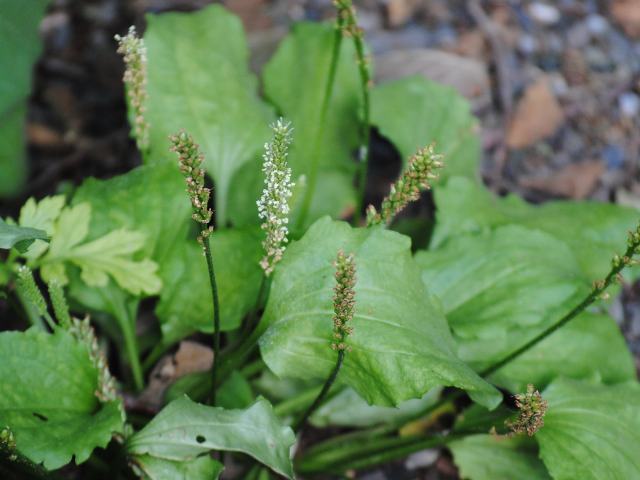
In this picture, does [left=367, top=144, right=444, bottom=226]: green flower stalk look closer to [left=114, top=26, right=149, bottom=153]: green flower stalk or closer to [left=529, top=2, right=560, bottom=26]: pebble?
[left=114, top=26, right=149, bottom=153]: green flower stalk

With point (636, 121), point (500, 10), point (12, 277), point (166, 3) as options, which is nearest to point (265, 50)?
point (166, 3)

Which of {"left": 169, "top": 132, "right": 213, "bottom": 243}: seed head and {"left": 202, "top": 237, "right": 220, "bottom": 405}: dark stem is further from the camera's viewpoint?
{"left": 202, "top": 237, "right": 220, "bottom": 405}: dark stem

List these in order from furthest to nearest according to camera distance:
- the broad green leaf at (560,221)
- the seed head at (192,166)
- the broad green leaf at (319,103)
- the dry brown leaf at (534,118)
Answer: the dry brown leaf at (534,118), the broad green leaf at (319,103), the broad green leaf at (560,221), the seed head at (192,166)

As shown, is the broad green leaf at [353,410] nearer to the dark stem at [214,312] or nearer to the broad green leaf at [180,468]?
the dark stem at [214,312]

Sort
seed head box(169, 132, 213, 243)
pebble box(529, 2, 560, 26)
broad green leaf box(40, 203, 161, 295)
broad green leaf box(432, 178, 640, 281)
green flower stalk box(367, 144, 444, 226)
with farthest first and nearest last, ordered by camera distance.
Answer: pebble box(529, 2, 560, 26) < broad green leaf box(432, 178, 640, 281) < broad green leaf box(40, 203, 161, 295) < green flower stalk box(367, 144, 444, 226) < seed head box(169, 132, 213, 243)

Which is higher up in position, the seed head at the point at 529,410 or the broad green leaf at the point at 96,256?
the seed head at the point at 529,410

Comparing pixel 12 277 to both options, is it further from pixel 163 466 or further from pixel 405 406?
pixel 405 406

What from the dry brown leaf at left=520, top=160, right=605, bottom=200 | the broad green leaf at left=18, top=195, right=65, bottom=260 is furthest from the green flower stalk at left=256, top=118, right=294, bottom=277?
the dry brown leaf at left=520, top=160, right=605, bottom=200

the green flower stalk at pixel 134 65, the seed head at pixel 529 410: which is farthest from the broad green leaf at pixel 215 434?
the green flower stalk at pixel 134 65
